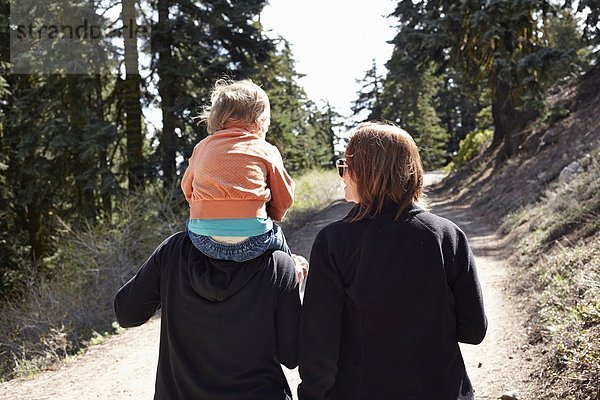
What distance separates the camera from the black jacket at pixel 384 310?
256 cm

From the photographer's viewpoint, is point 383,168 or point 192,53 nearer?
point 383,168

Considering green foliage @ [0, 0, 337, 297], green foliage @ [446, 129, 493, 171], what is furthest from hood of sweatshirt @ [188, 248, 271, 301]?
green foliage @ [446, 129, 493, 171]

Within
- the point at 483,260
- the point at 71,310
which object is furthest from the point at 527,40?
the point at 71,310

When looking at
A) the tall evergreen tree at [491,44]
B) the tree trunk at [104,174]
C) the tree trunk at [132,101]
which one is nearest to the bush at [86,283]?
the tree trunk at [104,174]

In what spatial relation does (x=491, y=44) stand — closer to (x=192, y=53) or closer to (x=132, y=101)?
(x=192, y=53)

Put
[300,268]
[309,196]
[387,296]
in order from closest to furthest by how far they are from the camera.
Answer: [387,296] → [300,268] → [309,196]

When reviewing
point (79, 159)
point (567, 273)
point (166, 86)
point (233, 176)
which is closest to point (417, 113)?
point (166, 86)

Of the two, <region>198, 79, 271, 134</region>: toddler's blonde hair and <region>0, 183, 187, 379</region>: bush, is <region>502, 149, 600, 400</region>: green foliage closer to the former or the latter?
<region>198, 79, 271, 134</region>: toddler's blonde hair

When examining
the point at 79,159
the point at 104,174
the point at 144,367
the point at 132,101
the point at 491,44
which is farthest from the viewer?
the point at 491,44

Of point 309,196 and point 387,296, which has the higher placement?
point 387,296

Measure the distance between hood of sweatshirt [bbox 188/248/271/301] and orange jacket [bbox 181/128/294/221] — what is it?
0.20m

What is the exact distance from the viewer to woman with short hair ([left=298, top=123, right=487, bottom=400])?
256cm

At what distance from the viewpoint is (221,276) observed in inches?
105

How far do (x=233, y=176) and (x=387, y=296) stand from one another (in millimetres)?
809
